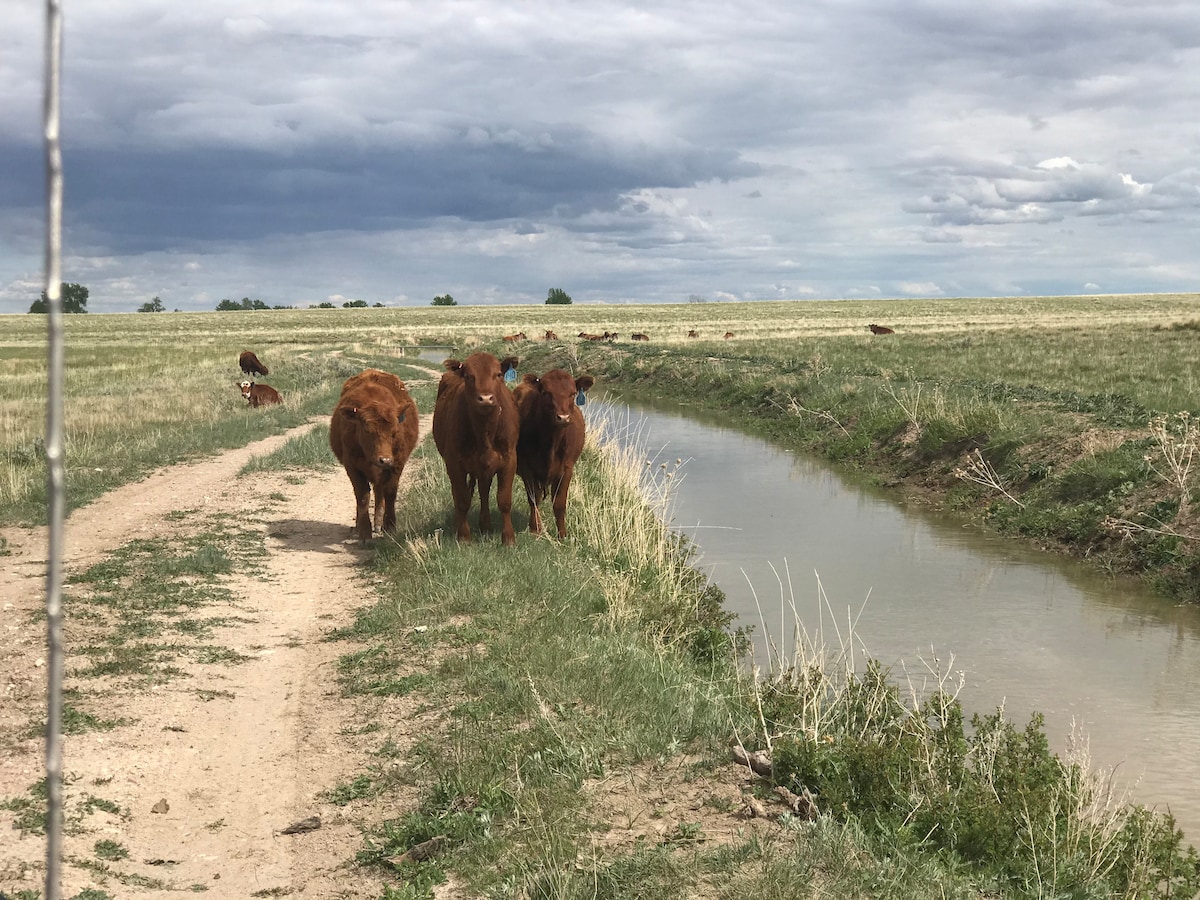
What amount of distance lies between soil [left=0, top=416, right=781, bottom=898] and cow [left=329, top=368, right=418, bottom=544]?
1.91 meters

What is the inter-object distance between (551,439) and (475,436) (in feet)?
3.62

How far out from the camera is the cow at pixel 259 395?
24.3m

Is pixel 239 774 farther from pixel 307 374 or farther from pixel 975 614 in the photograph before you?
pixel 307 374

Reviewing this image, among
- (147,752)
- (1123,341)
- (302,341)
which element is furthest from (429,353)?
(147,752)

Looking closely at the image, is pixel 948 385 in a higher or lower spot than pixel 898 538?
higher

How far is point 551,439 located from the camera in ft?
34.2

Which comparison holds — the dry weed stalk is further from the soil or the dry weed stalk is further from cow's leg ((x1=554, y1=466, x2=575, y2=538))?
the soil

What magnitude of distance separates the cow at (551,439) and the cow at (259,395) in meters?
15.2

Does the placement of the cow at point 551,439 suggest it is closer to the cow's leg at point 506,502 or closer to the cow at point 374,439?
the cow's leg at point 506,502

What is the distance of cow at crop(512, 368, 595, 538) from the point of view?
10.2 metres

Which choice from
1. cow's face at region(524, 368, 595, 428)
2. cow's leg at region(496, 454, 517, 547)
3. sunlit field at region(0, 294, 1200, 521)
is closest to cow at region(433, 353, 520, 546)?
cow's leg at region(496, 454, 517, 547)

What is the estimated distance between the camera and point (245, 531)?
10.9 metres

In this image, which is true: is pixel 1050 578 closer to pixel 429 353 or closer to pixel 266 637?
pixel 266 637

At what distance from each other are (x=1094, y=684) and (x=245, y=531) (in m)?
8.28
